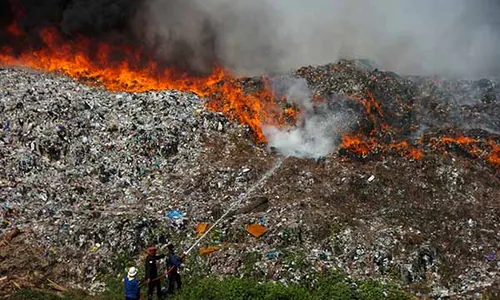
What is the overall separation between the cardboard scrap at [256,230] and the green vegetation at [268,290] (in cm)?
179

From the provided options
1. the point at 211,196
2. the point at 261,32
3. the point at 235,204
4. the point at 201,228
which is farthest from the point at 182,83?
the point at 201,228

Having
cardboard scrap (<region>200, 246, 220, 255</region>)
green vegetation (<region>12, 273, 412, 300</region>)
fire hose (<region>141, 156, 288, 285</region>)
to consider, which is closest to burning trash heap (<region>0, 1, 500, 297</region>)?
cardboard scrap (<region>200, 246, 220, 255</region>)

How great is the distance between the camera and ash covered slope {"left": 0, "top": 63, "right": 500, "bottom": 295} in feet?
50.8

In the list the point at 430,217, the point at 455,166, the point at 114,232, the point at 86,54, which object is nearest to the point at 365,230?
the point at 430,217

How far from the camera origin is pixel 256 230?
16312 mm

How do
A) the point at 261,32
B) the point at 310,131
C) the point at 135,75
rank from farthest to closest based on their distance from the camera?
the point at 261,32 → the point at 135,75 → the point at 310,131

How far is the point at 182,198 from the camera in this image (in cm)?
1817

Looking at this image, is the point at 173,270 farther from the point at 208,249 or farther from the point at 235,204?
the point at 235,204

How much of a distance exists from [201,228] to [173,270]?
9.58ft

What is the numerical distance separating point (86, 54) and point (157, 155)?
928 centimetres

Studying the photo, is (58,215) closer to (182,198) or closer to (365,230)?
(182,198)

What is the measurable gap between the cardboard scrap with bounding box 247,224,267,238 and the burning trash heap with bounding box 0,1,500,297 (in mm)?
100

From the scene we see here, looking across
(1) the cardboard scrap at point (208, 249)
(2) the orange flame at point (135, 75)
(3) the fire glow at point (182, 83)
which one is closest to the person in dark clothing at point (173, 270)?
(1) the cardboard scrap at point (208, 249)

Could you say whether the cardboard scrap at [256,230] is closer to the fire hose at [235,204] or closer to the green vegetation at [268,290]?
the fire hose at [235,204]
